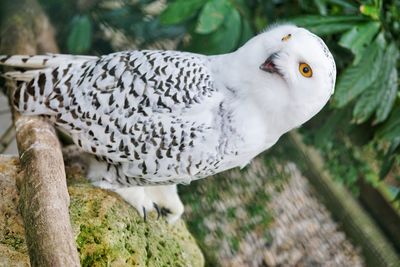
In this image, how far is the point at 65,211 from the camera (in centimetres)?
146

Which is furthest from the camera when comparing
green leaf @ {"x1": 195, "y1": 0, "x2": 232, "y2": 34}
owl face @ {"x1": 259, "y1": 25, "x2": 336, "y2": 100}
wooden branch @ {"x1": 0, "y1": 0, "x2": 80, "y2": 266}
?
green leaf @ {"x1": 195, "y1": 0, "x2": 232, "y2": 34}

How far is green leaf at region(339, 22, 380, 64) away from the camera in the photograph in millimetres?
1993

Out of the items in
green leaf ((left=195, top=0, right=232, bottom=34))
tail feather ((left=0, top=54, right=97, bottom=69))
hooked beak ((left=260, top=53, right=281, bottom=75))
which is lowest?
tail feather ((left=0, top=54, right=97, bottom=69))

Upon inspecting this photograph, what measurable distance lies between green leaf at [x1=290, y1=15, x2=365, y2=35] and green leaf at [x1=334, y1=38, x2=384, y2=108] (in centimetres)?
11

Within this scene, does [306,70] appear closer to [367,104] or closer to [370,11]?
[370,11]

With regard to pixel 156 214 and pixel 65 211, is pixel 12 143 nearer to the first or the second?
pixel 156 214

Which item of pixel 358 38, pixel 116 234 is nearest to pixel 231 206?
pixel 358 38

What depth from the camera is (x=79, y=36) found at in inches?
92.4

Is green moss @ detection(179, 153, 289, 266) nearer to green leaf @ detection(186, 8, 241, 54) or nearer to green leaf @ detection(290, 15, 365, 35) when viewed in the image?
green leaf @ detection(186, 8, 241, 54)

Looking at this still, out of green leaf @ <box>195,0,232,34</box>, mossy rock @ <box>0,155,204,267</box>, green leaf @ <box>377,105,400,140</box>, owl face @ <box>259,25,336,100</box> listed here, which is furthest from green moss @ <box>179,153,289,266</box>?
owl face @ <box>259,25,336,100</box>

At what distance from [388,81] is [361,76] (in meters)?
0.17

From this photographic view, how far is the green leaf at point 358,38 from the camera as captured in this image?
1.99m

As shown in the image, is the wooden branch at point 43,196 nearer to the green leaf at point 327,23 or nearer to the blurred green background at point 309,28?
the blurred green background at point 309,28

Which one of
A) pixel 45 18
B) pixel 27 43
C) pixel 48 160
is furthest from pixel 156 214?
pixel 45 18
